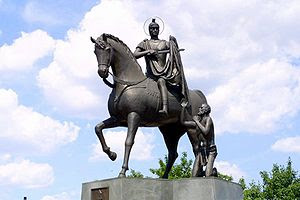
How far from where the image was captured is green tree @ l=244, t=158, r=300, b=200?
140 feet

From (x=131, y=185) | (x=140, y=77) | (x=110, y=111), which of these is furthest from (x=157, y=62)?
(x=131, y=185)

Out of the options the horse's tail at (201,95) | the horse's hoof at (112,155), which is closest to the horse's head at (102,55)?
the horse's hoof at (112,155)

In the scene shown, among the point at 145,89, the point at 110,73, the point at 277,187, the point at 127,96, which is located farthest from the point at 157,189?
the point at 277,187

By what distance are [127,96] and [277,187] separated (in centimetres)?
3181

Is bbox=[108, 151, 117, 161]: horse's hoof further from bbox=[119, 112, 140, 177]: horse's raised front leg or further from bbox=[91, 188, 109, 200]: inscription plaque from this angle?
bbox=[91, 188, 109, 200]: inscription plaque

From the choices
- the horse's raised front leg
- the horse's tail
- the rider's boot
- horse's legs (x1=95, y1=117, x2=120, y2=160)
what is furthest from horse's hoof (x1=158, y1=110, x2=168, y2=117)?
the horse's tail

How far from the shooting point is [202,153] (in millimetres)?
15352

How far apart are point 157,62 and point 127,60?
3.23 ft

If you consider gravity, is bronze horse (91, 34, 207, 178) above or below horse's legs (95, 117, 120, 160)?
above

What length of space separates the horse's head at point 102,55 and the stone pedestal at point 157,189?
8.78ft

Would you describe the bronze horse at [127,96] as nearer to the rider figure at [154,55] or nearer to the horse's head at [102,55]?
the horse's head at [102,55]

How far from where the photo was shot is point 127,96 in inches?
567

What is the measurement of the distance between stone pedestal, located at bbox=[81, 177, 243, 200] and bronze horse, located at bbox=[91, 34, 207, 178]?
46 centimetres

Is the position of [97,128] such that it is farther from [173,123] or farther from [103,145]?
[173,123]
